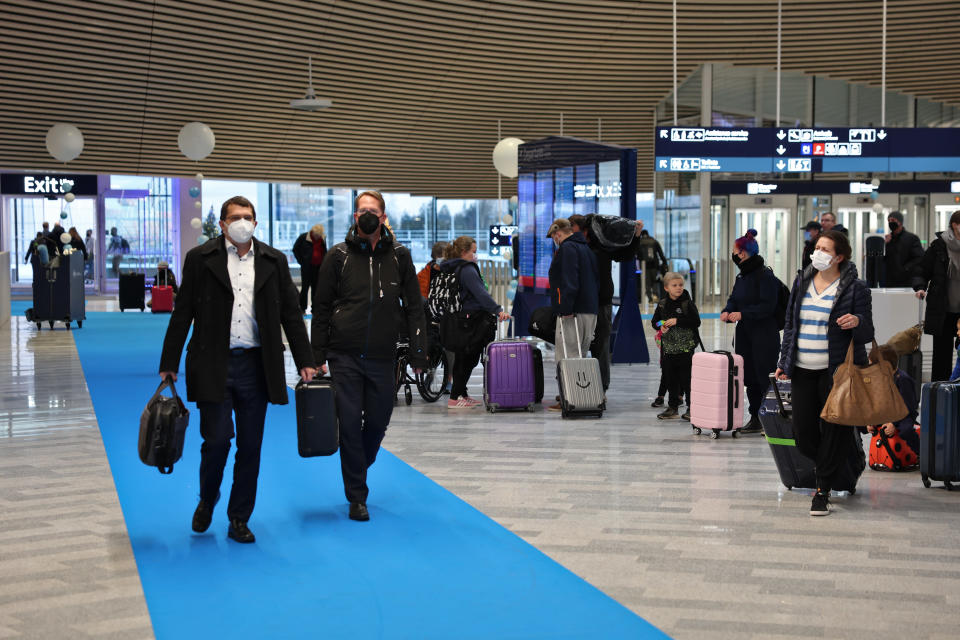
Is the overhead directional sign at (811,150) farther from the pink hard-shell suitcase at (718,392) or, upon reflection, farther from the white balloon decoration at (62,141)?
the white balloon decoration at (62,141)

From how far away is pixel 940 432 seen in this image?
566cm

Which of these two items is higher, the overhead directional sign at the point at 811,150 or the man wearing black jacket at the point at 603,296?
the overhead directional sign at the point at 811,150

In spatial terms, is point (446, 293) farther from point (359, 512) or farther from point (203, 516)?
point (203, 516)

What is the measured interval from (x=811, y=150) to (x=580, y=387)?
22.5ft

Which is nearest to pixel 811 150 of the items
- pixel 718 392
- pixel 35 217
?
pixel 718 392

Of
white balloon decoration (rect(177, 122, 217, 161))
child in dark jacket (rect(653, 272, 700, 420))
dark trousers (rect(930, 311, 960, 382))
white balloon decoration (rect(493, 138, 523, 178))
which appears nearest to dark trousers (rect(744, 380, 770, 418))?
child in dark jacket (rect(653, 272, 700, 420))

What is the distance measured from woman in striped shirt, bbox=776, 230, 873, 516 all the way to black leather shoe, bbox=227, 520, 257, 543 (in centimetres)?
267

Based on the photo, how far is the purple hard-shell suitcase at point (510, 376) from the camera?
896cm

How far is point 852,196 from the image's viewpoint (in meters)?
22.7

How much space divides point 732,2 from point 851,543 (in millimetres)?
14716

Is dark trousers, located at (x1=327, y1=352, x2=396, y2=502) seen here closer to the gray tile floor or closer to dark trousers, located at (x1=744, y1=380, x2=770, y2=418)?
the gray tile floor

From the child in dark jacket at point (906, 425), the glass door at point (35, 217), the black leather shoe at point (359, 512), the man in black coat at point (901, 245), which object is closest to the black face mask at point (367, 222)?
the black leather shoe at point (359, 512)

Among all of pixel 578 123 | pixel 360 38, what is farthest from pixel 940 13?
pixel 360 38

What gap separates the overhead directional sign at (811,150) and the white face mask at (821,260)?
8.44 meters
